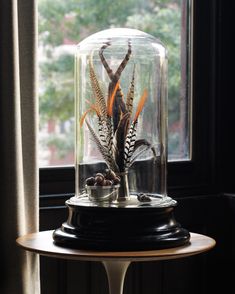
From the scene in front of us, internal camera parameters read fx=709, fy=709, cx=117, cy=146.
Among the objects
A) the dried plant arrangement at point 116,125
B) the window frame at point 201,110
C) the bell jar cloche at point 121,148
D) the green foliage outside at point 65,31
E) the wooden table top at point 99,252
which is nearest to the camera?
the wooden table top at point 99,252

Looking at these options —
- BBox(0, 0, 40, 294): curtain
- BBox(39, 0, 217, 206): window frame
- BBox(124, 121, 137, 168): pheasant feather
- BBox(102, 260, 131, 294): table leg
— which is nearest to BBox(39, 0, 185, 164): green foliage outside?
BBox(39, 0, 217, 206): window frame

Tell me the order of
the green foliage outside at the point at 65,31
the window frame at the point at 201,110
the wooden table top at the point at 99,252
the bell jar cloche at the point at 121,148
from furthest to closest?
the window frame at the point at 201,110, the green foliage outside at the point at 65,31, the bell jar cloche at the point at 121,148, the wooden table top at the point at 99,252

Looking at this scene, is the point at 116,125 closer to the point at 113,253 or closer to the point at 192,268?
the point at 113,253

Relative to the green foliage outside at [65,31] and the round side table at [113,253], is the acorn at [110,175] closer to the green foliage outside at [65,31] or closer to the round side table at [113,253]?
the round side table at [113,253]

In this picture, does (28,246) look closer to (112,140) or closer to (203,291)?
(112,140)

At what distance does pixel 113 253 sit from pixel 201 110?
3.39 feet

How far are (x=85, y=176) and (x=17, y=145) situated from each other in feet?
0.80

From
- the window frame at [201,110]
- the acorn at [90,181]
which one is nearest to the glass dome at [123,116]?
the acorn at [90,181]

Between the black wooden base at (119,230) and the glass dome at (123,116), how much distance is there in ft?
0.23

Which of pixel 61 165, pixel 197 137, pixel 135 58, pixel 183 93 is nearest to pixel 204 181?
pixel 197 137

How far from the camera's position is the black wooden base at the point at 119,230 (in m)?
1.78

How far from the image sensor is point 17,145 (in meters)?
1.90

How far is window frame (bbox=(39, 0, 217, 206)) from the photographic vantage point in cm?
260

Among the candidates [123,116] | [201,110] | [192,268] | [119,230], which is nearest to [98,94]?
[123,116]
